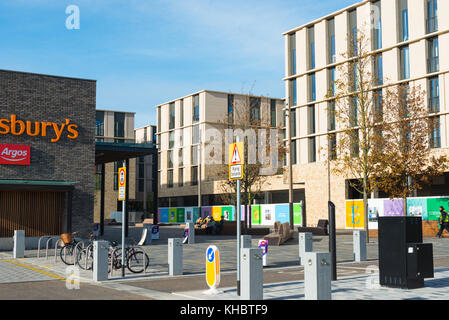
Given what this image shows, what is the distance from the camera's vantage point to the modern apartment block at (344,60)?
4262cm

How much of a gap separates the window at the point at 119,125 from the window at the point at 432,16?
53.5m

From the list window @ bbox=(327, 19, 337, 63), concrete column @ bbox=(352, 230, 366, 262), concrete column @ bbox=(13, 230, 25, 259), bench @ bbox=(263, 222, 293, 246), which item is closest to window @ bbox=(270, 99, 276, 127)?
window @ bbox=(327, 19, 337, 63)

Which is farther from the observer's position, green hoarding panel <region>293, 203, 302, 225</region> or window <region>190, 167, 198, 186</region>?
window <region>190, 167, 198, 186</region>

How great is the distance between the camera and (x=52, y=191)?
24.8m

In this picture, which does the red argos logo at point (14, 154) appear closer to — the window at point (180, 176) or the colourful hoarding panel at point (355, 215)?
the colourful hoarding panel at point (355, 215)

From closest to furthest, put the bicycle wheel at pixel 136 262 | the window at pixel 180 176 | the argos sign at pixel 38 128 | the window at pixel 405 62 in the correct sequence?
the bicycle wheel at pixel 136 262
the argos sign at pixel 38 128
the window at pixel 405 62
the window at pixel 180 176

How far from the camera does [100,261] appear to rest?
1312cm

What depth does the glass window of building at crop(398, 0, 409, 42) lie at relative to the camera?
45062 millimetres

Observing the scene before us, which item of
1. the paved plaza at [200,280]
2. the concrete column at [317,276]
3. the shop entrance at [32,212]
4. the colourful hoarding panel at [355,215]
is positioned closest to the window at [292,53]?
the colourful hoarding panel at [355,215]

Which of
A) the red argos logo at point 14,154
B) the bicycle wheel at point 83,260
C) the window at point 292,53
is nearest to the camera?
the bicycle wheel at point 83,260

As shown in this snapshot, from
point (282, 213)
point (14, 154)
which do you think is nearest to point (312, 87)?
point (282, 213)

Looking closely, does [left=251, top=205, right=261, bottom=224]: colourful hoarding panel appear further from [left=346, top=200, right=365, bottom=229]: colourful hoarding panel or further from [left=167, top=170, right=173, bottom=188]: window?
[left=167, top=170, right=173, bottom=188]: window

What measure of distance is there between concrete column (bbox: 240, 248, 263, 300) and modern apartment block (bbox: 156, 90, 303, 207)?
183 feet
